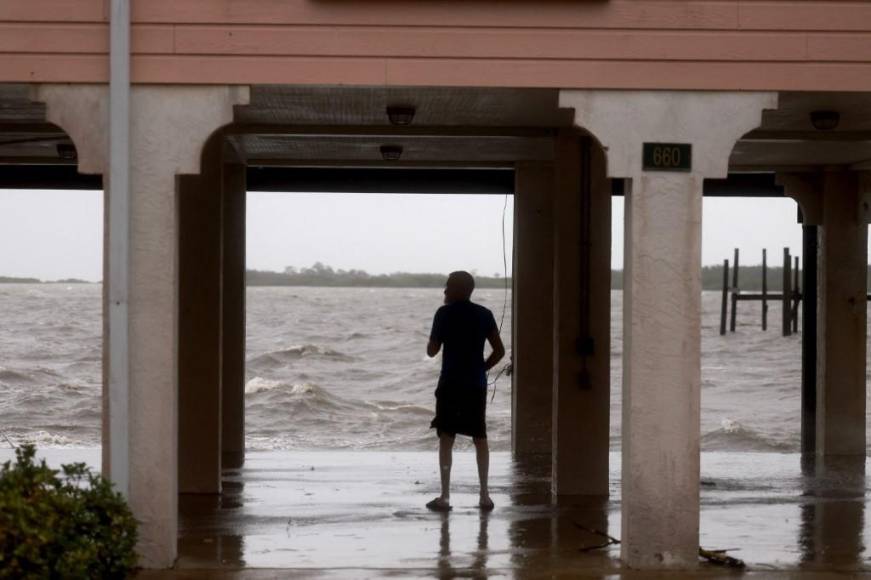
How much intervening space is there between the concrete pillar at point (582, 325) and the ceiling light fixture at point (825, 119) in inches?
78.8

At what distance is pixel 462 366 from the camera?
35.5 ft

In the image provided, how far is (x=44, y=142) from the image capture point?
1289 centimetres

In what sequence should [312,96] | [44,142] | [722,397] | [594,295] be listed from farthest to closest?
[722,397], [44,142], [594,295], [312,96]

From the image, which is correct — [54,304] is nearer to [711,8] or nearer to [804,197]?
[804,197]

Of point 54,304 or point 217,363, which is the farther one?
point 54,304

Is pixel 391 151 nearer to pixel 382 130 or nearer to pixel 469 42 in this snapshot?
pixel 382 130

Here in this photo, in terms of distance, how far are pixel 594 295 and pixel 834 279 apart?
5.40 meters

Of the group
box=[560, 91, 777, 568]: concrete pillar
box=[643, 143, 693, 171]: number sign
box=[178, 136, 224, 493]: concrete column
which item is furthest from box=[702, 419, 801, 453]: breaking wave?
box=[643, 143, 693, 171]: number sign

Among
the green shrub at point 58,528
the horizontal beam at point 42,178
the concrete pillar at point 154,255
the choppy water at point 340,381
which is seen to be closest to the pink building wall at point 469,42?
the concrete pillar at point 154,255

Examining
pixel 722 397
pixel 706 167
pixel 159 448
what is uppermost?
pixel 706 167

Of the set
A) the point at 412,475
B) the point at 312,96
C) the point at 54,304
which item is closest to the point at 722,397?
the point at 412,475

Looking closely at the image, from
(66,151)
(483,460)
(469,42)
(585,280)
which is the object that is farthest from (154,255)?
(66,151)

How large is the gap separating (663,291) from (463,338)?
99.6 inches

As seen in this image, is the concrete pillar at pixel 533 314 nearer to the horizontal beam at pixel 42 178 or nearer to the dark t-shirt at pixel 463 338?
the horizontal beam at pixel 42 178
